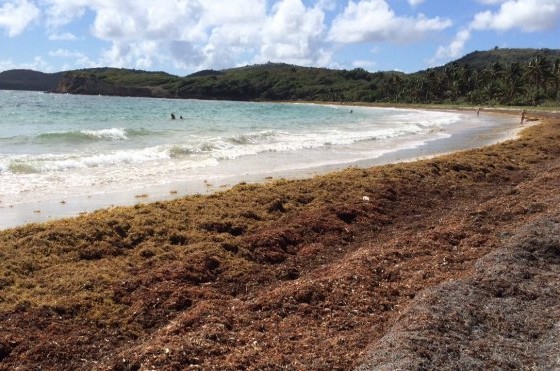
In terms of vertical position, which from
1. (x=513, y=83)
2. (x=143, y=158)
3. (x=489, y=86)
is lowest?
(x=143, y=158)

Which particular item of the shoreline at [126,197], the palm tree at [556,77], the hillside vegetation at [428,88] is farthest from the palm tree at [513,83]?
the shoreline at [126,197]

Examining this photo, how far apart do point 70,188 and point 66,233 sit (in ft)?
19.7

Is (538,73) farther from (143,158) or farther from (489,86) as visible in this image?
(143,158)

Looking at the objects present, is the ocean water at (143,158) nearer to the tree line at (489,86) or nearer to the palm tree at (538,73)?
the palm tree at (538,73)

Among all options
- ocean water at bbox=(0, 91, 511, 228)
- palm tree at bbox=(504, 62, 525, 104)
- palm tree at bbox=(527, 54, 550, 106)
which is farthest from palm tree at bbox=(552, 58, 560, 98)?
ocean water at bbox=(0, 91, 511, 228)

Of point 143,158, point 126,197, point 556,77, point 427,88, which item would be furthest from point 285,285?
point 427,88

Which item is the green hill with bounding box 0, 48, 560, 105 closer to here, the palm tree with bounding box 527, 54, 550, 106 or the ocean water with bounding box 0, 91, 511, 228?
the palm tree with bounding box 527, 54, 550, 106

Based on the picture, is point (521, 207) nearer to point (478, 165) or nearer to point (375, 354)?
point (478, 165)

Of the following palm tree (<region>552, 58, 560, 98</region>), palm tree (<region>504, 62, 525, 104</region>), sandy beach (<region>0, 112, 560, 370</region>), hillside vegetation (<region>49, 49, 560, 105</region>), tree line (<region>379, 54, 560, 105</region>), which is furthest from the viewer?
palm tree (<region>504, 62, 525, 104</region>)

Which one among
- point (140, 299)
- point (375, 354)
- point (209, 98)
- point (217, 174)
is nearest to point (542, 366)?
point (375, 354)

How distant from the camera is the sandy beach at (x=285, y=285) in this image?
18.4ft

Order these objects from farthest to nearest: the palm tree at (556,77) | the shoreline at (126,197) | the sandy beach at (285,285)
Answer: the palm tree at (556,77) → the shoreline at (126,197) → the sandy beach at (285,285)

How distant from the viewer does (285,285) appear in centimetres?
765

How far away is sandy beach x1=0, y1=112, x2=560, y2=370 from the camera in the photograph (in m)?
5.61
